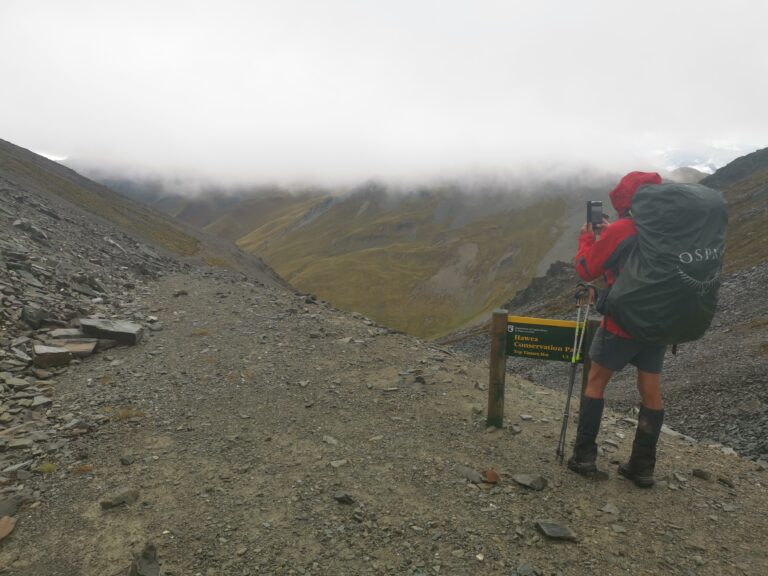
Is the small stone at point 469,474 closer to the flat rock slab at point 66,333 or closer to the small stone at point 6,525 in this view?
the small stone at point 6,525

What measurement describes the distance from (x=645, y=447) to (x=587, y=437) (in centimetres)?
72

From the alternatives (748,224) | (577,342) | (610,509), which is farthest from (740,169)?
(610,509)

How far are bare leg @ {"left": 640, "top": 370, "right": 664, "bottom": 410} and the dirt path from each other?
3.93ft

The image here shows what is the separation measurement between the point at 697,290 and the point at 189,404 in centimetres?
854

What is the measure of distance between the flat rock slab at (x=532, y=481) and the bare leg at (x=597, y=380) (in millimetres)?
1297

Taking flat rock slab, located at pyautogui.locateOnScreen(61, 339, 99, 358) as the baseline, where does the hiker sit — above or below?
above

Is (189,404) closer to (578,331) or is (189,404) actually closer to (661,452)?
(578,331)

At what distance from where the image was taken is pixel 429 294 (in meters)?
153

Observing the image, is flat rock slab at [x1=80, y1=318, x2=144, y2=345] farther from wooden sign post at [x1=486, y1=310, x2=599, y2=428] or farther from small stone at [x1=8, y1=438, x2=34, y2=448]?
wooden sign post at [x1=486, y1=310, x2=599, y2=428]

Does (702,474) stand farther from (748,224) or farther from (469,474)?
(748,224)

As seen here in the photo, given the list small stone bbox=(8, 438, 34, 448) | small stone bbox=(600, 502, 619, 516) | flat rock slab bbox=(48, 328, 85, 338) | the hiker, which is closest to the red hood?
the hiker

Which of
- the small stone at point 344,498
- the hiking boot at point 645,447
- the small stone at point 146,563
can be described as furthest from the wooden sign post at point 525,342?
the small stone at point 146,563

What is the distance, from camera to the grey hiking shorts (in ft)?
19.5

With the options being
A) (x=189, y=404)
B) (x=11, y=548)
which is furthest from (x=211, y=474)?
(x=189, y=404)
